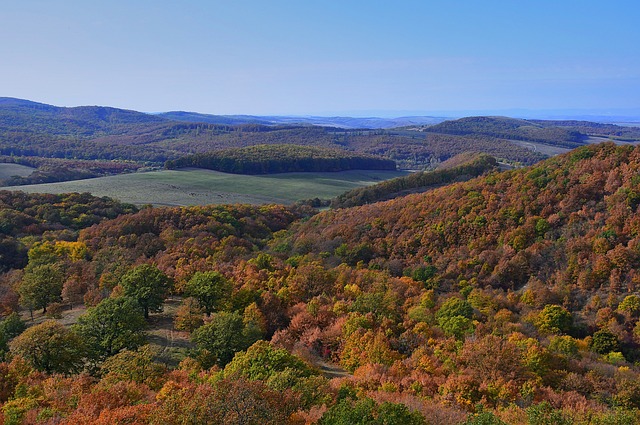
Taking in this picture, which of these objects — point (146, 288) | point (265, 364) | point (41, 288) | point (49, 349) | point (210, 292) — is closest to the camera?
point (265, 364)

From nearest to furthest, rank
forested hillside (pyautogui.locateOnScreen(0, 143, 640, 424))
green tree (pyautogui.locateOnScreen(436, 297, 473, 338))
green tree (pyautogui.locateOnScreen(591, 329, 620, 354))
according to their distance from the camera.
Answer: forested hillside (pyautogui.locateOnScreen(0, 143, 640, 424))
green tree (pyautogui.locateOnScreen(436, 297, 473, 338))
green tree (pyautogui.locateOnScreen(591, 329, 620, 354))

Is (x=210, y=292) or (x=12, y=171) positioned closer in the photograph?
(x=210, y=292)

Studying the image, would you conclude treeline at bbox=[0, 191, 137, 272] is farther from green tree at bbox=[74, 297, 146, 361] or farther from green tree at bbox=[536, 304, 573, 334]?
green tree at bbox=[536, 304, 573, 334]

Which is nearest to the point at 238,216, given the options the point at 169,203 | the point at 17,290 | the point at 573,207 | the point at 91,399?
the point at 169,203

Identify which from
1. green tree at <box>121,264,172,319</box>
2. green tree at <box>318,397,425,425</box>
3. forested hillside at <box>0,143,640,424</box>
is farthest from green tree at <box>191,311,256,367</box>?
green tree at <box>318,397,425,425</box>

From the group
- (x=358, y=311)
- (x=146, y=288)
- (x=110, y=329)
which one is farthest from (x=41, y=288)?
(x=358, y=311)

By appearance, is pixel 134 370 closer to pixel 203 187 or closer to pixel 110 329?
pixel 110 329

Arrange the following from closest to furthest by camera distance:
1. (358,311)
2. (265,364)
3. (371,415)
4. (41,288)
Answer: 1. (371,415)
2. (265,364)
3. (358,311)
4. (41,288)
